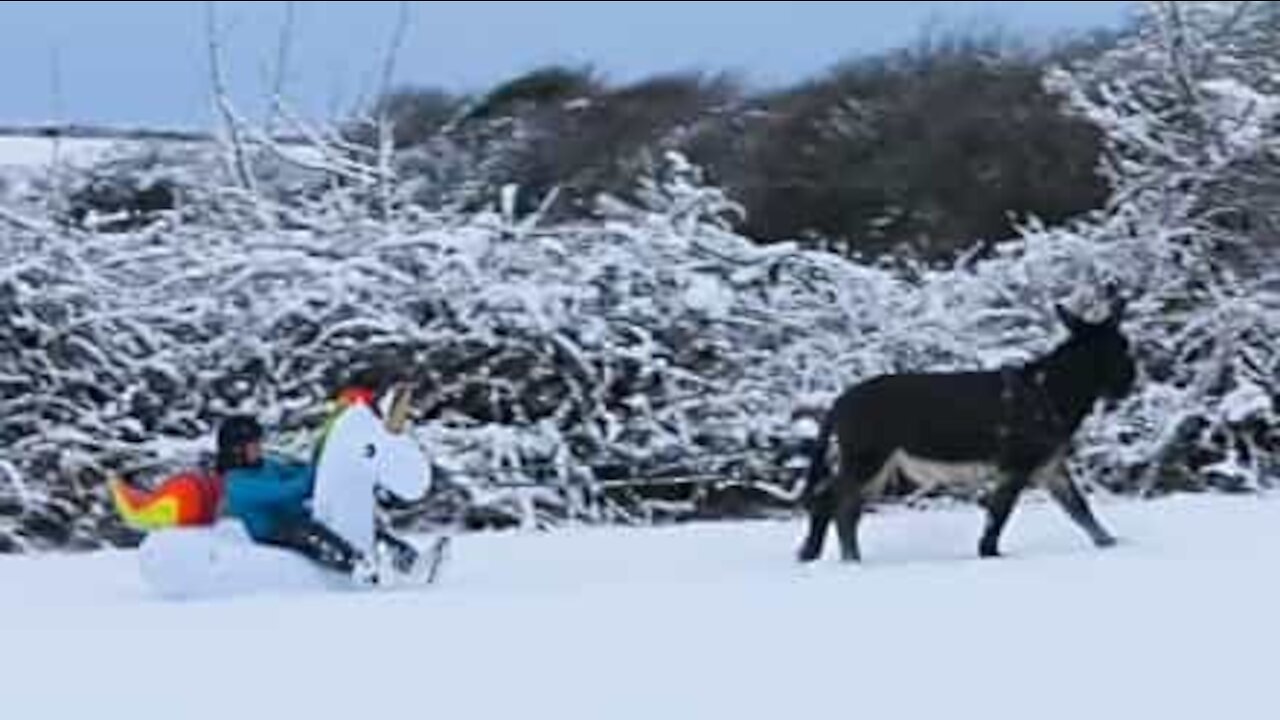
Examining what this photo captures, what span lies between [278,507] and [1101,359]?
3.34 m

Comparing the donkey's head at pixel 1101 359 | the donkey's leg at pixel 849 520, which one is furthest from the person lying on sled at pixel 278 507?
the donkey's head at pixel 1101 359

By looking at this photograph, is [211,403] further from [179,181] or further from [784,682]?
[784,682]

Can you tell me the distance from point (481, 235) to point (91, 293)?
2.28 metres

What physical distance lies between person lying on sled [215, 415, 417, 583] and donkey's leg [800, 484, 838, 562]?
5.21ft

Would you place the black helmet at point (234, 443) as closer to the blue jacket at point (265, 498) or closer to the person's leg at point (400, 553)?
the blue jacket at point (265, 498)

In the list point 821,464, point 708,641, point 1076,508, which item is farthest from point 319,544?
point 1076,508

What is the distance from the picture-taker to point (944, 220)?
23.7 metres

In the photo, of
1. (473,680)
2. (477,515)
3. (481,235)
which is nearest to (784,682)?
(473,680)

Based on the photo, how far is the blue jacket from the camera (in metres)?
10.7

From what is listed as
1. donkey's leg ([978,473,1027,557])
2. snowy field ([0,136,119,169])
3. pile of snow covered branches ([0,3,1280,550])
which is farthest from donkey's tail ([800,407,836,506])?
snowy field ([0,136,119,169])

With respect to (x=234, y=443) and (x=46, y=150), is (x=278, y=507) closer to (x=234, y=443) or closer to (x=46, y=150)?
(x=234, y=443)

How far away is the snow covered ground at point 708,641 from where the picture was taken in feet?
24.8

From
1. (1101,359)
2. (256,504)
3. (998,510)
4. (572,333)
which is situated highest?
Result: (1101,359)

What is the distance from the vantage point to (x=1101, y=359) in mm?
11523
